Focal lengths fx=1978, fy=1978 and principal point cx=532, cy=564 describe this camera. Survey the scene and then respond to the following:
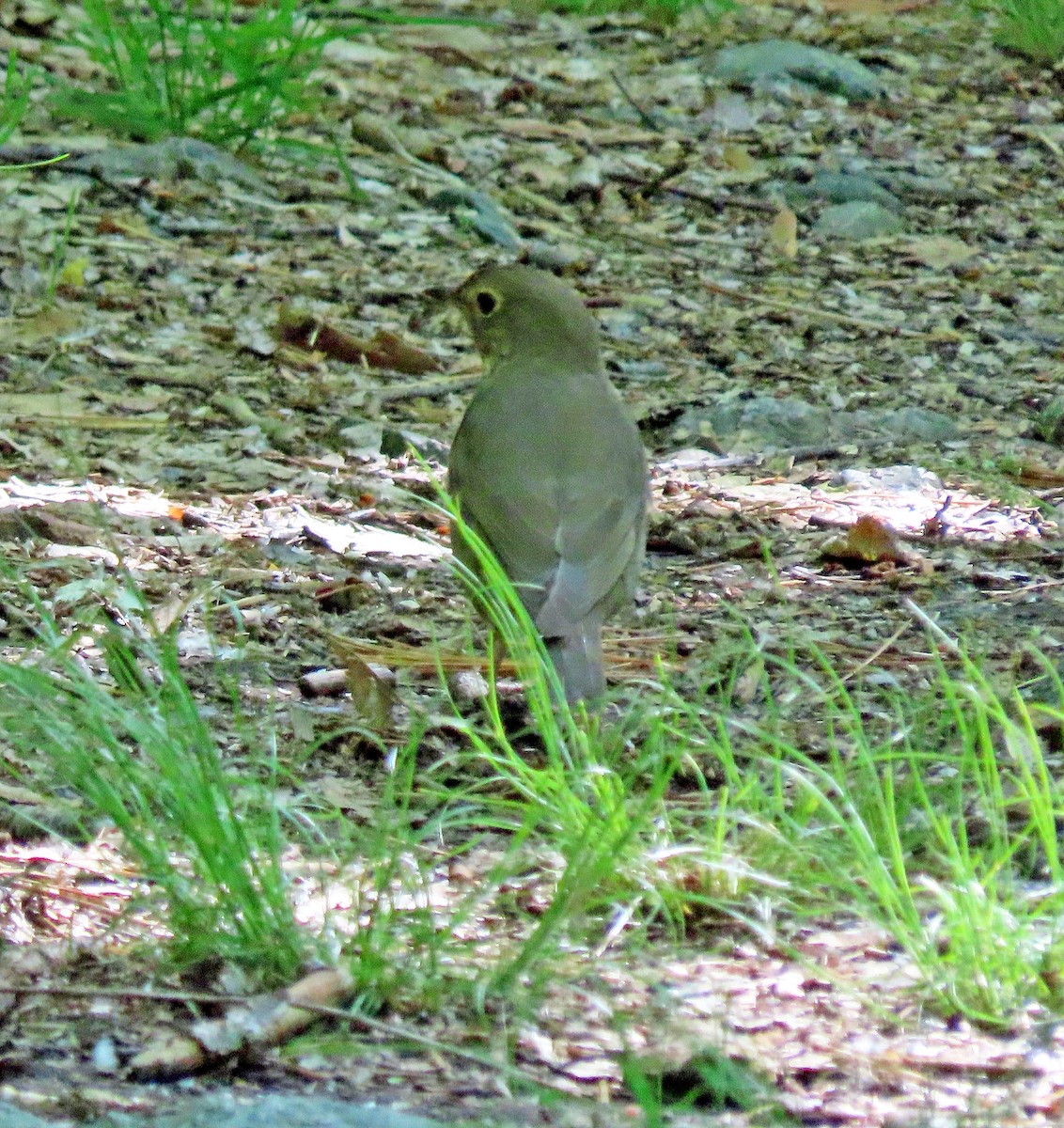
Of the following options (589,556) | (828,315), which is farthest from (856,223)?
(589,556)

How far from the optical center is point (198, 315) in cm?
666

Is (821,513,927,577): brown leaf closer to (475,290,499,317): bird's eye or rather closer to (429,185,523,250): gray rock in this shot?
(475,290,499,317): bird's eye

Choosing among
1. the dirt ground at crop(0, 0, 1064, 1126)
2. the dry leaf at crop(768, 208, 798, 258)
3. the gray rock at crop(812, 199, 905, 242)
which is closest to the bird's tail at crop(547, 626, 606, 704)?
the dirt ground at crop(0, 0, 1064, 1126)

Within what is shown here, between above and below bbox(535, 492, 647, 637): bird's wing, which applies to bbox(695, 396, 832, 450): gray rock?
below

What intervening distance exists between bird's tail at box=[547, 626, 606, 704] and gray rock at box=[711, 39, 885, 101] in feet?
19.9

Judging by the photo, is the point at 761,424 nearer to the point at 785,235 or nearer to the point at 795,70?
the point at 785,235

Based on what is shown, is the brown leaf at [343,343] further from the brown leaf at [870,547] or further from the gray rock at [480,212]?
the brown leaf at [870,547]

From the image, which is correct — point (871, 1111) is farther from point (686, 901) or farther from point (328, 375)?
point (328, 375)

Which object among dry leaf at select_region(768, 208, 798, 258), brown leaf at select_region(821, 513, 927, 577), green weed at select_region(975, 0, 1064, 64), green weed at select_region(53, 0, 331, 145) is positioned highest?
green weed at select_region(975, 0, 1064, 64)

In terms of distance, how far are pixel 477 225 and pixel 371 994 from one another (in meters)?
5.31

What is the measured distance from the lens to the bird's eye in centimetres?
541

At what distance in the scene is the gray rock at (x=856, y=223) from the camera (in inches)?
324

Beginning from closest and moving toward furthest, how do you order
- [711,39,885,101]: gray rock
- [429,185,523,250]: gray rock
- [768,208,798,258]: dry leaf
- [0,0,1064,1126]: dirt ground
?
[0,0,1064,1126]: dirt ground < [429,185,523,250]: gray rock < [768,208,798,258]: dry leaf < [711,39,885,101]: gray rock

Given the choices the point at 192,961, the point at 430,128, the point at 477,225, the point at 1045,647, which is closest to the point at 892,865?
the point at 192,961
